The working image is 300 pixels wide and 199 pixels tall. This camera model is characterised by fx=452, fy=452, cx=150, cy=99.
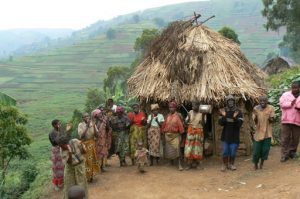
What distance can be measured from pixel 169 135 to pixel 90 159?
1.86 meters

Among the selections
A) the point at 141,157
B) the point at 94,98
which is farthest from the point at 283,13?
the point at 141,157

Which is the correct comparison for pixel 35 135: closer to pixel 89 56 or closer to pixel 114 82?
pixel 114 82

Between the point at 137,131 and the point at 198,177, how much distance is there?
64.9 inches

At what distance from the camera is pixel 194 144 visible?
30.7ft

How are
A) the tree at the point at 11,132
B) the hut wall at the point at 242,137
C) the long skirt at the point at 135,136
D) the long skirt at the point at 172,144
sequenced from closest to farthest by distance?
the long skirt at the point at 172,144 → the long skirt at the point at 135,136 → the hut wall at the point at 242,137 → the tree at the point at 11,132

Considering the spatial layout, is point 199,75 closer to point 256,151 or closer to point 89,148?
point 256,151

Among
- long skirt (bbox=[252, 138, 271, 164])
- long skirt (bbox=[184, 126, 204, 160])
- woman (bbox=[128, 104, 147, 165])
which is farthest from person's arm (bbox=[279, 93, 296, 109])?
woman (bbox=[128, 104, 147, 165])

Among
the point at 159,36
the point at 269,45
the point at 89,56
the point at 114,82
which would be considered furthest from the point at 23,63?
the point at 159,36

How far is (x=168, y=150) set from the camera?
31.7ft

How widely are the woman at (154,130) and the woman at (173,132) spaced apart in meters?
0.14

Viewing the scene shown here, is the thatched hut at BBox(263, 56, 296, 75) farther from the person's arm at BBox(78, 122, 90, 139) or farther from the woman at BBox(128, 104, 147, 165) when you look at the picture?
the person's arm at BBox(78, 122, 90, 139)

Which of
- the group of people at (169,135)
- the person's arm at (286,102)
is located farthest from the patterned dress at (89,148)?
the person's arm at (286,102)

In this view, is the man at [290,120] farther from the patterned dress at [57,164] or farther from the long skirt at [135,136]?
the patterned dress at [57,164]

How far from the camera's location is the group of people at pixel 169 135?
8578mm
